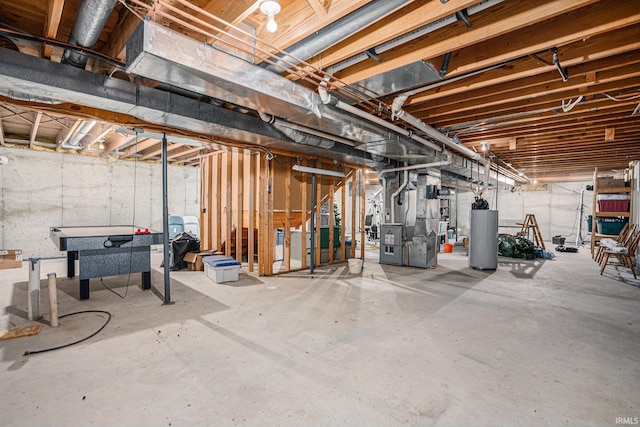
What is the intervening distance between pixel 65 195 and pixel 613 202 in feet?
42.3

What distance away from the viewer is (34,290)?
3010 millimetres

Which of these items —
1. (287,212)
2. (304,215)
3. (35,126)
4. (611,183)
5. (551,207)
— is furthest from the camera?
(551,207)

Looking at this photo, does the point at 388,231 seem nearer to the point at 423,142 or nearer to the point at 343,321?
the point at 423,142

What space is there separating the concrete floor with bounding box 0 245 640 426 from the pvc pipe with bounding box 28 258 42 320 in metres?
0.11

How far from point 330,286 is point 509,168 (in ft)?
22.1

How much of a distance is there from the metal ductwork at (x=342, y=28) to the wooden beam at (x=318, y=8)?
0.12 m

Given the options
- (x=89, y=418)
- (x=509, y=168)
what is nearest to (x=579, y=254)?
(x=509, y=168)

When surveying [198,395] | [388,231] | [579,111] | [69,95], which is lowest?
[198,395]

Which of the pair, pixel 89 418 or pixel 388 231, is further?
pixel 388 231

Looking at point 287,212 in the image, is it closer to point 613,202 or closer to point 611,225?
point 613,202

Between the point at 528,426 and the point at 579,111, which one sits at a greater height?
the point at 579,111

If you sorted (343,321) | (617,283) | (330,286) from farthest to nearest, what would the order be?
(617,283), (330,286), (343,321)

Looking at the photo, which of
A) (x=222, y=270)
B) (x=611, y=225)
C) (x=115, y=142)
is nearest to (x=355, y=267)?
(x=222, y=270)

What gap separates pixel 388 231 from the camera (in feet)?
20.2
